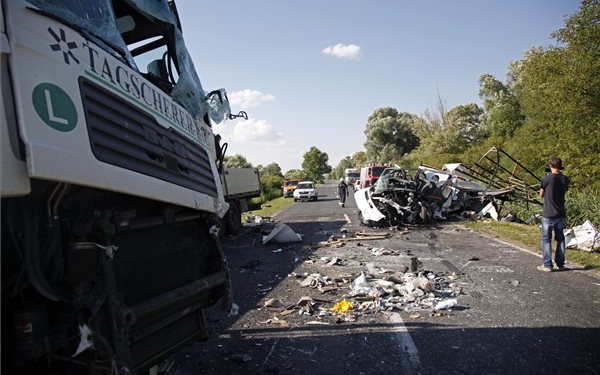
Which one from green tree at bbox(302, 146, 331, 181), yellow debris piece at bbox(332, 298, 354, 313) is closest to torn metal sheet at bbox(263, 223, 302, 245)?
yellow debris piece at bbox(332, 298, 354, 313)

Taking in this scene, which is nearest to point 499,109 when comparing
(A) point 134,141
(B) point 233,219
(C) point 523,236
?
(C) point 523,236

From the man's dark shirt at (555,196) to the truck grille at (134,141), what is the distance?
6215mm

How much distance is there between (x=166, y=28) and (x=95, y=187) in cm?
258

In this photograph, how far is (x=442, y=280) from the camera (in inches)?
249

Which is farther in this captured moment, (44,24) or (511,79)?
(511,79)

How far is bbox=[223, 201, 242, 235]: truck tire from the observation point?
12961 mm

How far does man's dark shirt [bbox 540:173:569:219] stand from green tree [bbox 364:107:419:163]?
51460 mm

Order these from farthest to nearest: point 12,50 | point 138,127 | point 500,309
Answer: point 500,309 → point 138,127 → point 12,50

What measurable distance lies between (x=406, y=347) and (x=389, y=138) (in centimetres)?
5911

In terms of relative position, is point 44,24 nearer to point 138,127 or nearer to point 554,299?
point 138,127

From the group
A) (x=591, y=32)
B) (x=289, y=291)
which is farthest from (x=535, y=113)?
(x=289, y=291)

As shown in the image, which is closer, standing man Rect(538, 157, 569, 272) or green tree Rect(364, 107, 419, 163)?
standing man Rect(538, 157, 569, 272)

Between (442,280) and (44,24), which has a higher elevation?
(44,24)

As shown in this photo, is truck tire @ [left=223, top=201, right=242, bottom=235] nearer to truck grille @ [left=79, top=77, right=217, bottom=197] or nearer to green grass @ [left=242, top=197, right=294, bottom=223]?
green grass @ [left=242, top=197, right=294, bottom=223]
